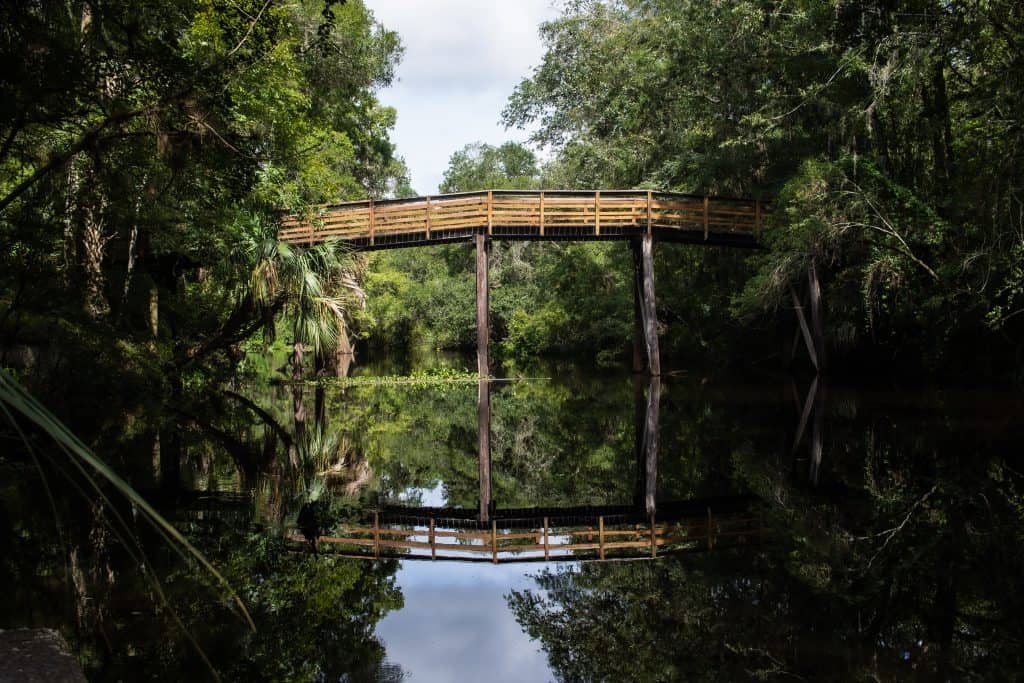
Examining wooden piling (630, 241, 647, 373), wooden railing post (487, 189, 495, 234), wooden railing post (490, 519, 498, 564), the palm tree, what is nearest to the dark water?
wooden railing post (490, 519, 498, 564)

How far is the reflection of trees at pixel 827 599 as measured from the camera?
142 inches

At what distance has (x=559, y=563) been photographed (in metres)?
5.85

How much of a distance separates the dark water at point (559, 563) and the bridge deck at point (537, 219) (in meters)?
10.4

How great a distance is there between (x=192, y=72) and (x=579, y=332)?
2676 centimetres

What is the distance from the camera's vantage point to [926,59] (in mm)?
14602

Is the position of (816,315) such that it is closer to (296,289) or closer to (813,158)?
(813,158)

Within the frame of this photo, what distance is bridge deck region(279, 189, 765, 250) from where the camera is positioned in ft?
70.3

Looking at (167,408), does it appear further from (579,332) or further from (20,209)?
(579,332)

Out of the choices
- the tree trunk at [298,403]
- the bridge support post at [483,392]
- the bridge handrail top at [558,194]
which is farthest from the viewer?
the bridge handrail top at [558,194]

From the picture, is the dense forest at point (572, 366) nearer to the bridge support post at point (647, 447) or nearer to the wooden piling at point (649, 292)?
the bridge support post at point (647, 447)

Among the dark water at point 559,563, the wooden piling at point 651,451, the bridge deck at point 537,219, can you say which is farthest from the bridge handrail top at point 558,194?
the dark water at point 559,563

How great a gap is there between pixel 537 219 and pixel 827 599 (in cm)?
1761

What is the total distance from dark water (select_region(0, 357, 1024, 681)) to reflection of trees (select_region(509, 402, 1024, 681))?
19 mm

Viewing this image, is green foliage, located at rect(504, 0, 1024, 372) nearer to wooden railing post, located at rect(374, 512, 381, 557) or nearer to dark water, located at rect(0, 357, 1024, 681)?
dark water, located at rect(0, 357, 1024, 681)
